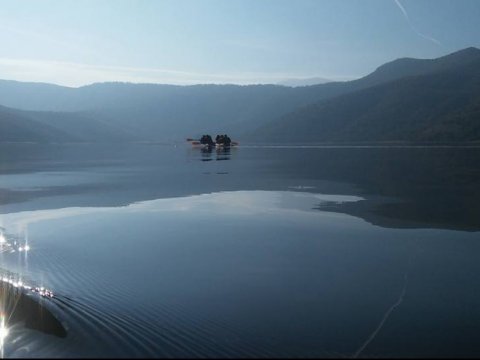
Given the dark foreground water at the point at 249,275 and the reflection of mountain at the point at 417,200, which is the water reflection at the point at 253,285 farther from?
the reflection of mountain at the point at 417,200

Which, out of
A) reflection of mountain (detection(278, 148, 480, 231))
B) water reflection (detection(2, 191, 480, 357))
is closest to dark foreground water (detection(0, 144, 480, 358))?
water reflection (detection(2, 191, 480, 357))

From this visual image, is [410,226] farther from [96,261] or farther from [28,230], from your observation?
[28,230]

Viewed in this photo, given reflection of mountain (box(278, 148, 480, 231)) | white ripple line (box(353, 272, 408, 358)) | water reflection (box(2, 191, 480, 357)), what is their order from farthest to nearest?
reflection of mountain (box(278, 148, 480, 231)) < water reflection (box(2, 191, 480, 357)) < white ripple line (box(353, 272, 408, 358))

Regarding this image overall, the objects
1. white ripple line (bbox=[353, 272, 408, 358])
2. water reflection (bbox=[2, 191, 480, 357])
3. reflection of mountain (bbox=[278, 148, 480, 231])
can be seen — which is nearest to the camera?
white ripple line (bbox=[353, 272, 408, 358])

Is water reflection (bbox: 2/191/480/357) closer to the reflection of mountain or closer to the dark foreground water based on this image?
the dark foreground water

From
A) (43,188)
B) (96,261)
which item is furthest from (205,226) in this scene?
(43,188)

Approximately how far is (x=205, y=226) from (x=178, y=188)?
22102mm

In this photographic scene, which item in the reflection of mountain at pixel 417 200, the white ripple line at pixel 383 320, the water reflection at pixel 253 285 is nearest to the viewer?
the white ripple line at pixel 383 320

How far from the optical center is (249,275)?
19469mm

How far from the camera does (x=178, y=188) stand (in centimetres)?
5172

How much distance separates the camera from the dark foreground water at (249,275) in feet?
43.0

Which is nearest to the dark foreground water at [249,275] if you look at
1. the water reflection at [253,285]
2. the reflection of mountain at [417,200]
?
the water reflection at [253,285]

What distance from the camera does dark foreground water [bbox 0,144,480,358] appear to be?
43.0 feet

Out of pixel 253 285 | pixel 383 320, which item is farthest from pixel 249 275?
pixel 383 320
